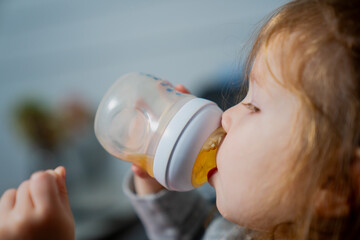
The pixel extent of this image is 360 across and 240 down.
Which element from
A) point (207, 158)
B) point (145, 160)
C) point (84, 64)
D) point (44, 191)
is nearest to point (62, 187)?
point (44, 191)

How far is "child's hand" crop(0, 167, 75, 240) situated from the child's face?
0.27 metres

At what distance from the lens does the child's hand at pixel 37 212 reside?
51cm

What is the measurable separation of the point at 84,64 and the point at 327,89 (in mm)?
1435

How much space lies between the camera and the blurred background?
1549 millimetres

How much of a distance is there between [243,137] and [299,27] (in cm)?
19

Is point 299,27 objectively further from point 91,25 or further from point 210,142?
point 91,25

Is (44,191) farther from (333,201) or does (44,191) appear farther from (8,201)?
(333,201)

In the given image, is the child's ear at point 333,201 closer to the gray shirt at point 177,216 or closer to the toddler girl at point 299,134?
the toddler girl at point 299,134

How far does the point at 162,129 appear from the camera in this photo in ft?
1.96

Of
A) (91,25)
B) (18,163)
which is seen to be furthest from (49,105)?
(91,25)

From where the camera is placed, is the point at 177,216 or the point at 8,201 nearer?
the point at 8,201

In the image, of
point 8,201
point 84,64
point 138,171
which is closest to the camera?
point 8,201

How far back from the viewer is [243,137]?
1.77 ft

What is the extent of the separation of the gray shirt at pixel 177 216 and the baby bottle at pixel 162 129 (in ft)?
0.63
